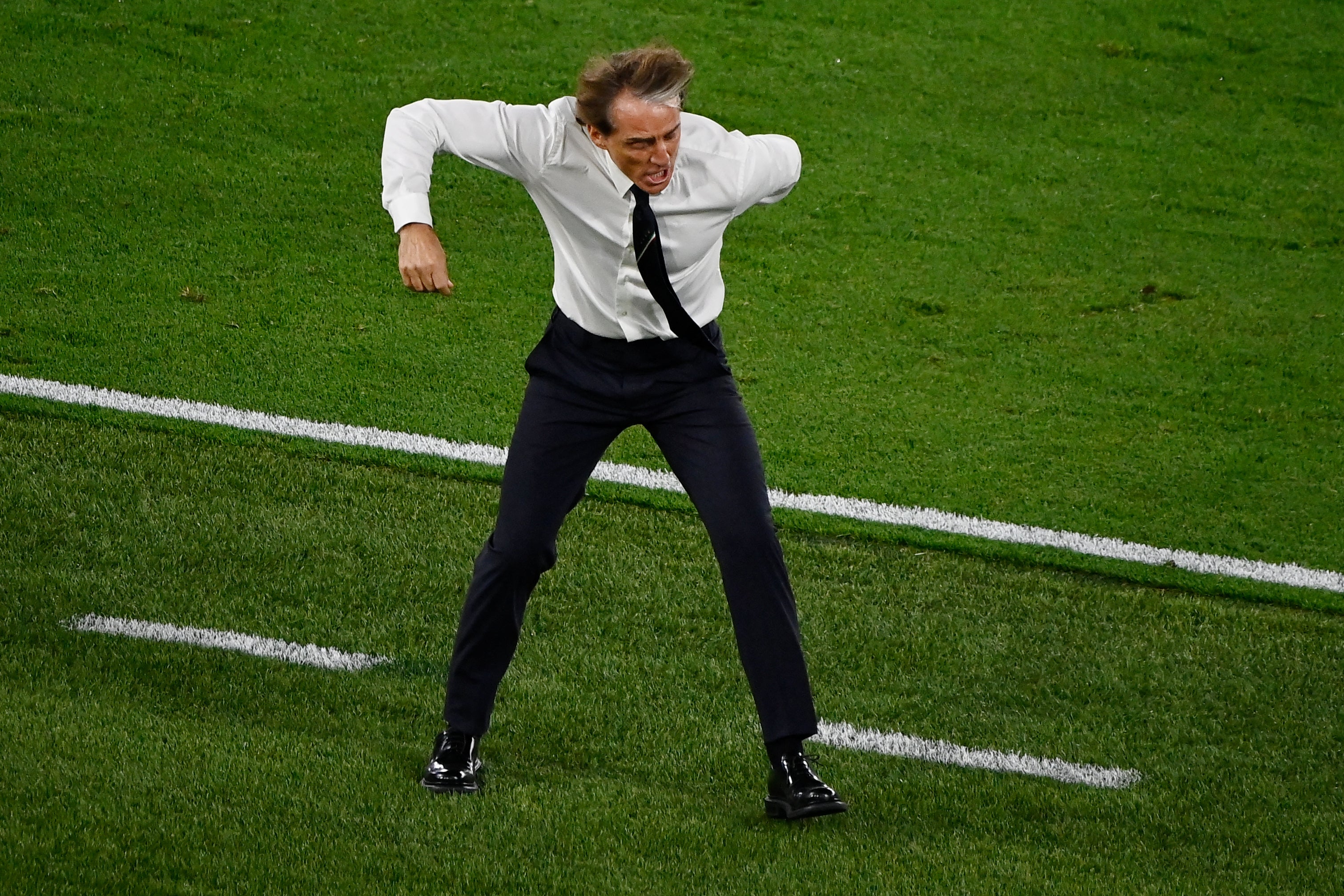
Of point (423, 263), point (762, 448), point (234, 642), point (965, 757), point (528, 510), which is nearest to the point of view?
point (423, 263)

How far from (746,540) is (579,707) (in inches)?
41.4

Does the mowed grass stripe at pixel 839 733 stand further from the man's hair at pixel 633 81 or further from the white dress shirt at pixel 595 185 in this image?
the man's hair at pixel 633 81

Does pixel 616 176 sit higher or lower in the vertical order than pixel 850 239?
higher

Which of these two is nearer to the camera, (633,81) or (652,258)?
(633,81)

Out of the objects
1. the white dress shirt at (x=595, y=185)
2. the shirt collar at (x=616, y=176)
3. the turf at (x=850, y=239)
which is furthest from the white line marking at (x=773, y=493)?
the shirt collar at (x=616, y=176)

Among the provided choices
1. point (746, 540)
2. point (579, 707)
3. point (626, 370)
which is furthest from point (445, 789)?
point (626, 370)

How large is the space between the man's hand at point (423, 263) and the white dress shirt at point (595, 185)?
12 centimetres

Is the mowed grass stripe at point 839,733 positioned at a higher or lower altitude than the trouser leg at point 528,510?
lower

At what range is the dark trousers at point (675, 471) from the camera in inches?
151

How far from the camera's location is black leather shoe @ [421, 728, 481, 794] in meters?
3.97

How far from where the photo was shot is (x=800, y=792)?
154 inches

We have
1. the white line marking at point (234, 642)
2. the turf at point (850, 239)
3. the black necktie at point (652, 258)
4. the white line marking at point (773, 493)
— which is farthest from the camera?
the turf at point (850, 239)

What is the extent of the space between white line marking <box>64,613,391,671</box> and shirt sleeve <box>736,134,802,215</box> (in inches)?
72.5

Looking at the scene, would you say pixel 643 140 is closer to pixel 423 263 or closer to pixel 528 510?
pixel 423 263
